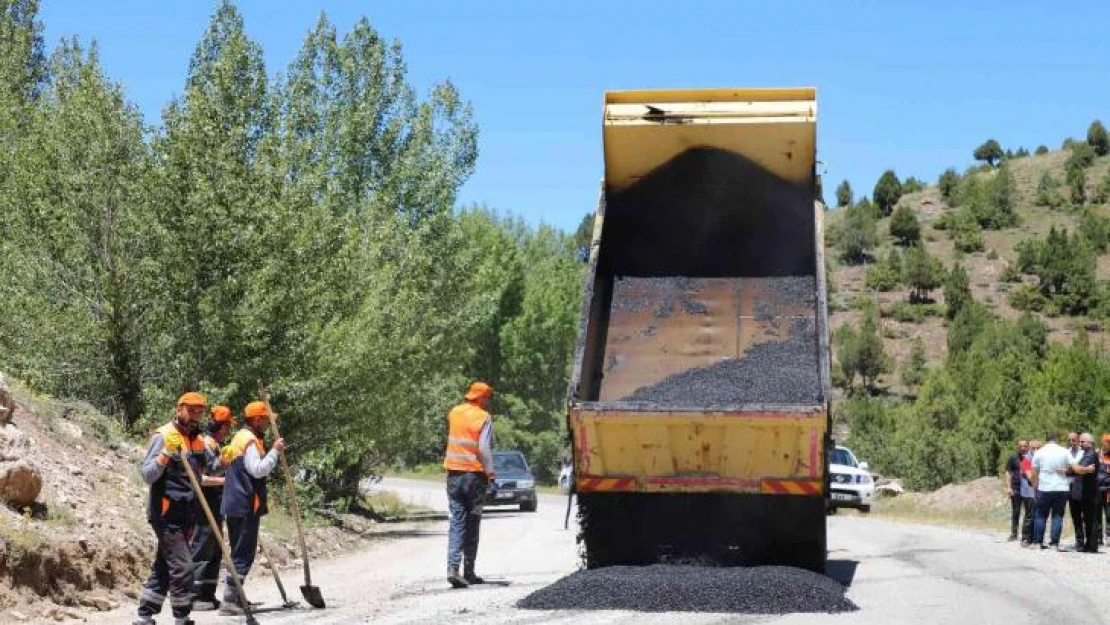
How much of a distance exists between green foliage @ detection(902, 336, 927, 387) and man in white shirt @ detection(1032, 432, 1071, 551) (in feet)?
179

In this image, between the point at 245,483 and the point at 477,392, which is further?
the point at 477,392

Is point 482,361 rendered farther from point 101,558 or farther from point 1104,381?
point 101,558

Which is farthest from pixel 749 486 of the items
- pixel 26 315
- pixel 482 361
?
pixel 482 361

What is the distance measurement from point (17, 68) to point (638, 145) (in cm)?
2823

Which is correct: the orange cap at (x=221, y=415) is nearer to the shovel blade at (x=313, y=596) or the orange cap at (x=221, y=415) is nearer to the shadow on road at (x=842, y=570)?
the shovel blade at (x=313, y=596)

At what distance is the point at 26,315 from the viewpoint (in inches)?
748

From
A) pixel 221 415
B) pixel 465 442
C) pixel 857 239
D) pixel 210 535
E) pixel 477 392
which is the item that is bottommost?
pixel 210 535

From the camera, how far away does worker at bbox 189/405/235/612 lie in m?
11.2

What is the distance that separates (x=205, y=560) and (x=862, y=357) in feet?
221

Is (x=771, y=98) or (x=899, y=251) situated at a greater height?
(x=899, y=251)

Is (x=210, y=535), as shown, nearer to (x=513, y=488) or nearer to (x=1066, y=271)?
(x=513, y=488)

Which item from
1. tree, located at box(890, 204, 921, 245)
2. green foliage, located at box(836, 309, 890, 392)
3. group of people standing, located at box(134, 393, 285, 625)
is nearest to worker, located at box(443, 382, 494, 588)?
group of people standing, located at box(134, 393, 285, 625)

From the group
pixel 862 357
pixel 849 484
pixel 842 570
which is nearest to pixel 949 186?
pixel 862 357

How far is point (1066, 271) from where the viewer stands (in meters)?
80.9
